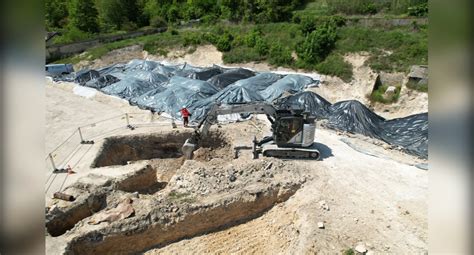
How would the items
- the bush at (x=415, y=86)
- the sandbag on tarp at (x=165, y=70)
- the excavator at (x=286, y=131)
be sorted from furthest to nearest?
the sandbag on tarp at (x=165, y=70) < the bush at (x=415, y=86) < the excavator at (x=286, y=131)

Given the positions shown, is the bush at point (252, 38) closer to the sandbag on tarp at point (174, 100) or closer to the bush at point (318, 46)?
the bush at point (318, 46)

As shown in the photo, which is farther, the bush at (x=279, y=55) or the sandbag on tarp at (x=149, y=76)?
the bush at (x=279, y=55)

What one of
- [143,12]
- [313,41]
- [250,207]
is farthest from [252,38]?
[250,207]

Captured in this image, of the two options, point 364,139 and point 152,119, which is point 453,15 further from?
point 152,119

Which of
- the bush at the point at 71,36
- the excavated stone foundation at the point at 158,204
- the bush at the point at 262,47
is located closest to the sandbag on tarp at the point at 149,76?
the bush at the point at 262,47

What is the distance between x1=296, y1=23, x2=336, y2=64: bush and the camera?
1120 inches

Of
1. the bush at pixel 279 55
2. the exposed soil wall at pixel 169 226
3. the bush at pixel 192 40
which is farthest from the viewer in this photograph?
the bush at pixel 192 40

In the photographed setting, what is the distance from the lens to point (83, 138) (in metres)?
17.4

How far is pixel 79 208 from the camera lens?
452 inches

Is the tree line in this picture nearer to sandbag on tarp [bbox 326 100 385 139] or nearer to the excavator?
sandbag on tarp [bbox 326 100 385 139]

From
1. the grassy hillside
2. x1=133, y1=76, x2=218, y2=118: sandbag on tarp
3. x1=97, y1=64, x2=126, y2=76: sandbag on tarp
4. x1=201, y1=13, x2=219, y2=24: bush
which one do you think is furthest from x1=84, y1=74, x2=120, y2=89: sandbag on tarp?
x1=201, y1=13, x2=219, y2=24: bush

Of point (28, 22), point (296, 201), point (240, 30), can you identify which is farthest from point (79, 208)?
point (240, 30)

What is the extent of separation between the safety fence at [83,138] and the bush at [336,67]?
12.8 m

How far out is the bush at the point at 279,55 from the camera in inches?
1169
